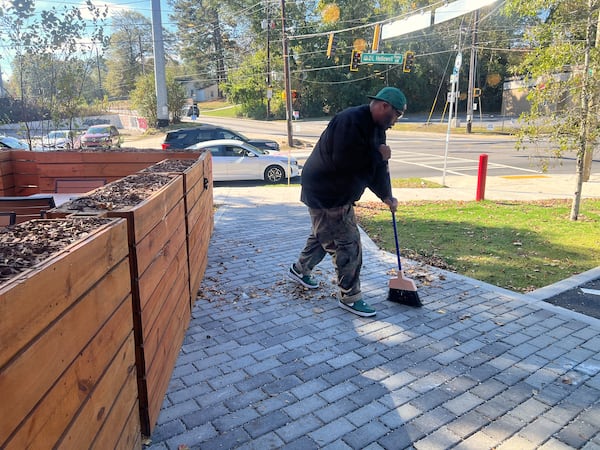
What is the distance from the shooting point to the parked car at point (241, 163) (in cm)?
1469

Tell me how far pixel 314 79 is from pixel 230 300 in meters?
57.2

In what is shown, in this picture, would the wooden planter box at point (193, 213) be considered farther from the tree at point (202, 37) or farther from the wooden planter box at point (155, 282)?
the tree at point (202, 37)

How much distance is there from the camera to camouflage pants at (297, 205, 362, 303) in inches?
168

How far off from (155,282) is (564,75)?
8.28 meters

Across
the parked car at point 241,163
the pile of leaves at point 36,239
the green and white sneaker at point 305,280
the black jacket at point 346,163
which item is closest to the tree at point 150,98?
the parked car at point 241,163

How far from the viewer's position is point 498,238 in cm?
718

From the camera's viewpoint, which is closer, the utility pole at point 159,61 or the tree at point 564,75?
the tree at point 564,75

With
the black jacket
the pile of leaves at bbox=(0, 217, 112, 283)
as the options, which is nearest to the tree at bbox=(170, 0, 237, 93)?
the black jacket

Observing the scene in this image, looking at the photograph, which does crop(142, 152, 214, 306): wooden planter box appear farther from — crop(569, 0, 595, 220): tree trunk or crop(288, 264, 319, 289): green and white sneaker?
crop(569, 0, 595, 220): tree trunk

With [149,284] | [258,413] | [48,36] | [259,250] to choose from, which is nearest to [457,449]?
[258,413]

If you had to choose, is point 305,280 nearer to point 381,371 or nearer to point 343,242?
point 343,242

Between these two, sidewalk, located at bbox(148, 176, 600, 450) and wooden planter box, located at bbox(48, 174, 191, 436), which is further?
sidewalk, located at bbox(148, 176, 600, 450)

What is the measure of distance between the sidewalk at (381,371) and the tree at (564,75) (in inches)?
177

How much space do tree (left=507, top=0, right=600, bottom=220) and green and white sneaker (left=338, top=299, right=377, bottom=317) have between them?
18.8 feet
